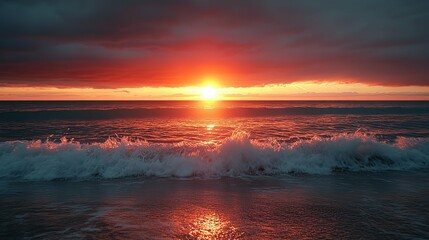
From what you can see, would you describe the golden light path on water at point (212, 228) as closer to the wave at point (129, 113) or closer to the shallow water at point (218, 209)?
the shallow water at point (218, 209)

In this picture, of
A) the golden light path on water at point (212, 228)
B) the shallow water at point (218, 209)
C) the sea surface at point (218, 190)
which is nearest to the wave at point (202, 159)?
the sea surface at point (218, 190)

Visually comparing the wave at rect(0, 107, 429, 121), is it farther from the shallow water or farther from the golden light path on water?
the golden light path on water

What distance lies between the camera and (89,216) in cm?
617

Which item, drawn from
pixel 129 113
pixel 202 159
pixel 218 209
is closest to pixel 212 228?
pixel 218 209

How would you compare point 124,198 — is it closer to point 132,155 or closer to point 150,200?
point 150,200

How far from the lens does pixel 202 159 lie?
36.0 feet

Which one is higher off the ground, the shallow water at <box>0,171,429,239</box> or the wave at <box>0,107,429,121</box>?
the wave at <box>0,107,429,121</box>

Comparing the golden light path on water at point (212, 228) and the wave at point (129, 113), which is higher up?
the wave at point (129, 113)

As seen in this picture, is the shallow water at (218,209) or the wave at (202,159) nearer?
the shallow water at (218,209)

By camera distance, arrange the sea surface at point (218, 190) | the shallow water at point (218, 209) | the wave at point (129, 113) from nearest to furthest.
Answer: the shallow water at point (218, 209)
the sea surface at point (218, 190)
the wave at point (129, 113)

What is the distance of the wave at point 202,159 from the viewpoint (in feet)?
33.4

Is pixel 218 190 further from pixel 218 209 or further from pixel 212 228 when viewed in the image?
pixel 212 228

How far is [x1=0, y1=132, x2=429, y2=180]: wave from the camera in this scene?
10172mm

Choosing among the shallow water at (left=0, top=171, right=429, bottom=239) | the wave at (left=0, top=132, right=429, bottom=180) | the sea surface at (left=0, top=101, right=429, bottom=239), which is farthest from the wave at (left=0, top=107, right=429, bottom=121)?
the shallow water at (left=0, top=171, right=429, bottom=239)
